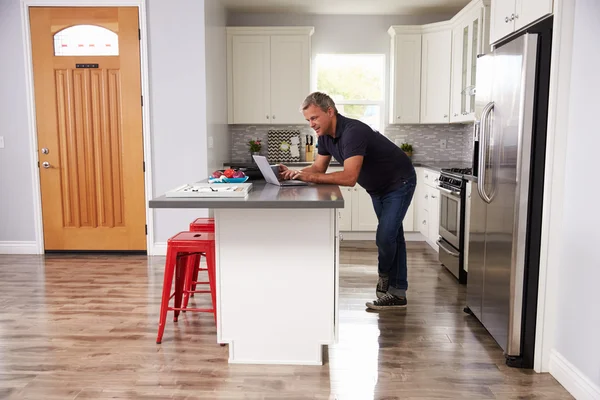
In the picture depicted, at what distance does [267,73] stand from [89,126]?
201cm

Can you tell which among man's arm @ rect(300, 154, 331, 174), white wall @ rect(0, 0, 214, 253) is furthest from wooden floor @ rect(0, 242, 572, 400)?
white wall @ rect(0, 0, 214, 253)

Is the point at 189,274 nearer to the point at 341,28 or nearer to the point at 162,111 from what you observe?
the point at 162,111

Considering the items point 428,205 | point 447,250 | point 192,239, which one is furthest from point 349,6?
point 192,239

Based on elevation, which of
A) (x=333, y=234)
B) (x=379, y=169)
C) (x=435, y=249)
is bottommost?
(x=435, y=249)

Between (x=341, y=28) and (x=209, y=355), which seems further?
(x=341, y=28)

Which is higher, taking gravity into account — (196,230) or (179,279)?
(196,230)

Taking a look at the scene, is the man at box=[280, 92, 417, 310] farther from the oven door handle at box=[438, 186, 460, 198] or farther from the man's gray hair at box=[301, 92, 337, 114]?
the oven door handle at box=[438, 186, 460, 198]

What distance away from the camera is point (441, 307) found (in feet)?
11.3

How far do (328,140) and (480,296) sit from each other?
4.20 ft

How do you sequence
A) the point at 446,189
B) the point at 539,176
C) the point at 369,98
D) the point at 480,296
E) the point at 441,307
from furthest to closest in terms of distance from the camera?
the point at 369,98
the point at 446,189
the point at 441,307
the point at 480,296
the point at 539,176

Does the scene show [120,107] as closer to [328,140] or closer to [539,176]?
[328,140]

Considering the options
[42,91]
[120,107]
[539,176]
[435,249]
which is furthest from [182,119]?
[539,176]

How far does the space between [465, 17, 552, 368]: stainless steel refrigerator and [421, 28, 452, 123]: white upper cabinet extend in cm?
254

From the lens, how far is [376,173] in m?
3.20
